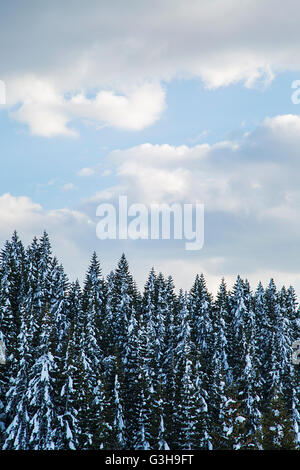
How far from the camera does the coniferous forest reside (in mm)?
41312

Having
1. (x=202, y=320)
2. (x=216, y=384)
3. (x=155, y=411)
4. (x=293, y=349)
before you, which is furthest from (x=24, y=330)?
(x=293, y=349)

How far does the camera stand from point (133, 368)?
193 ft

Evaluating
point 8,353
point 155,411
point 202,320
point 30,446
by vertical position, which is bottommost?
point 30,446

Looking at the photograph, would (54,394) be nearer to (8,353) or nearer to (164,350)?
(8,353)

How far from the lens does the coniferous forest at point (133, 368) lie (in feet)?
136

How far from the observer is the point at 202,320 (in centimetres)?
7781

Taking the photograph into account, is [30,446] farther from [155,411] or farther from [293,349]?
[293,349]
